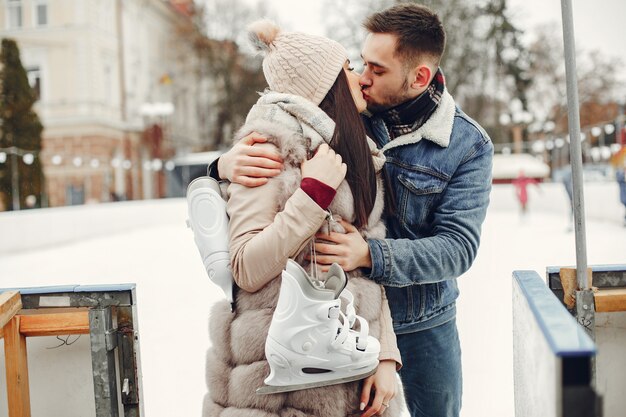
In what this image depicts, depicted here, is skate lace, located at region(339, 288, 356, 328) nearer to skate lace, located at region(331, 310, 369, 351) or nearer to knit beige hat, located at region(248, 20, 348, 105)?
skate lace, located at region(331, 310, 369, 351)

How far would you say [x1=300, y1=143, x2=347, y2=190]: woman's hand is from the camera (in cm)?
128

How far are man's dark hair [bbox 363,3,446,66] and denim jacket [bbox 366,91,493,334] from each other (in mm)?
145

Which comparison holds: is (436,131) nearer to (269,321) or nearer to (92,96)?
(269,321)

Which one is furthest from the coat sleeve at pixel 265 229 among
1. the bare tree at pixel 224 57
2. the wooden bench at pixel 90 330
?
the bare tree at pixel 224 57

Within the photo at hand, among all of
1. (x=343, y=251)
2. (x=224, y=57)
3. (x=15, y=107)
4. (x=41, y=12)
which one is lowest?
(x=343, y=251)

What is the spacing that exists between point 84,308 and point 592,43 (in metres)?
24.1

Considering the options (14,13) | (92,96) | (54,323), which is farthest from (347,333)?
(14,13)

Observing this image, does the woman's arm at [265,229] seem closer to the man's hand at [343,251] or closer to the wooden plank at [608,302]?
the man's hand at [343,251]

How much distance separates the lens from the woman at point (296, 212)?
1.27 m

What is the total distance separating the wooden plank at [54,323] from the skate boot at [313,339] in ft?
2.15

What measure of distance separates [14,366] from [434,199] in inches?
45.2

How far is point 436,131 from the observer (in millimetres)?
1554

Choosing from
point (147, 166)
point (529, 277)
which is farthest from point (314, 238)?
point (147, 166)

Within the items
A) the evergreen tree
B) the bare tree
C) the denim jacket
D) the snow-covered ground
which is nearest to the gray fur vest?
the denim jacket
